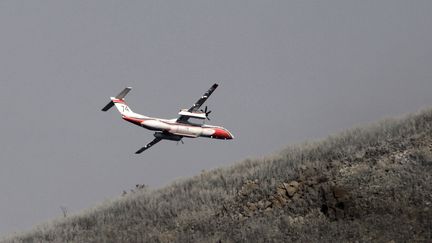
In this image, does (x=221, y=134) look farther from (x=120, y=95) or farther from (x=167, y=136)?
(x=120, y=95)

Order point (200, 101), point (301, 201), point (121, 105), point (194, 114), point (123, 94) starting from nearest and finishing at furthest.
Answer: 1. point (301, 201)
2. point (200, 101)
3. point (194, 114)
4. point (121, 105)
5. point (123, 94)

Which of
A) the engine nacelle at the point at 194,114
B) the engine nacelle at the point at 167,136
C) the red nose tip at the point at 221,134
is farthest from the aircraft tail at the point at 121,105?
the red nose tip at the point at 221,134

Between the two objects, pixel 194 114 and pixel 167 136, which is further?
pixel 167 136

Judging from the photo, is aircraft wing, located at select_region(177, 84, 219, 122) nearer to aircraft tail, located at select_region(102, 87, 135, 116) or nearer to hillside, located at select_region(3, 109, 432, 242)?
aircraft tail, located at select_region(102, 87, 135, 116)

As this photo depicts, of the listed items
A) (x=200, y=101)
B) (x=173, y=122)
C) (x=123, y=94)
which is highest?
(x=123, y=94)

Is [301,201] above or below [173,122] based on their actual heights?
below

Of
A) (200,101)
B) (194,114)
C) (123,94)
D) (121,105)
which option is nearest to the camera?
(200,101)

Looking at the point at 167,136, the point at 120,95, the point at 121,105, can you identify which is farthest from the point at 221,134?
the point at 120,95

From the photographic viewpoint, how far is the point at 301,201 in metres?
15.8

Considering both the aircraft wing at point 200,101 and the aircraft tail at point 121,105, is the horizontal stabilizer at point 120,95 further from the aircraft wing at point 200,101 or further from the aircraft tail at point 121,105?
the aircraft wing at point 200,101

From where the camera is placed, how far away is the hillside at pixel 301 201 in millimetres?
13336

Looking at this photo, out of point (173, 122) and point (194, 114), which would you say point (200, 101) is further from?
point (173, 122)

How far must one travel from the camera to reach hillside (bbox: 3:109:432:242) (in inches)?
525

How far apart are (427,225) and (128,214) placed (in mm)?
10387
